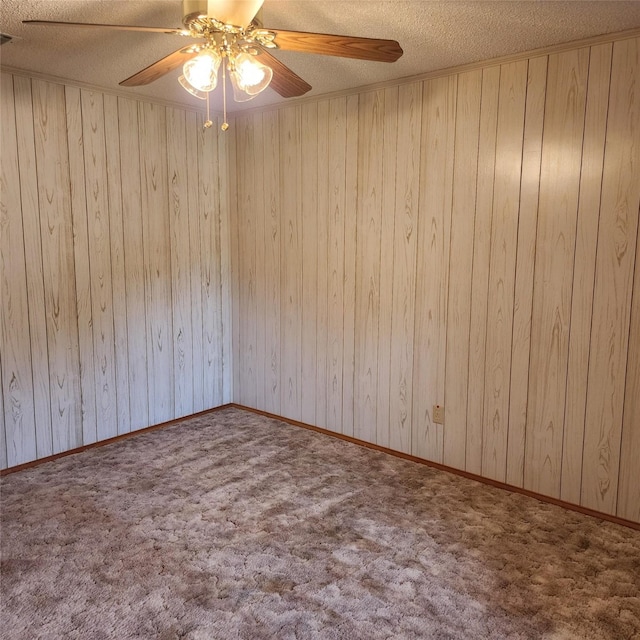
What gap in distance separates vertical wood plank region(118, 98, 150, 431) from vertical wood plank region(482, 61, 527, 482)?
233 cm

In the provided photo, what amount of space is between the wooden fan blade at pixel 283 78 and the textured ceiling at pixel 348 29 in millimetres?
246

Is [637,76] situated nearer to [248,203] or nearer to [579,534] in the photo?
[579,534]

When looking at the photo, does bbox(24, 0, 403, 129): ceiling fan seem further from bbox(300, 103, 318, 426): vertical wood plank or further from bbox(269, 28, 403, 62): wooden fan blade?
bbox(300, 103, 318, 426): vertical wood plank

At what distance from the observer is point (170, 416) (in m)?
4.23

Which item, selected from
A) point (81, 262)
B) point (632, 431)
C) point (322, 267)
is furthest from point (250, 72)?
point (632, 431)

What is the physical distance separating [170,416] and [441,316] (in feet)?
7.12

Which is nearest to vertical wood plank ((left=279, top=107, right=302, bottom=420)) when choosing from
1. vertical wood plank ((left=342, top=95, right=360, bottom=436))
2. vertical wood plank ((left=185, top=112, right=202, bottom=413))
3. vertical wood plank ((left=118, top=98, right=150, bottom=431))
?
vertical wood plank ((left=342, top=95, right=360, bottom=436))

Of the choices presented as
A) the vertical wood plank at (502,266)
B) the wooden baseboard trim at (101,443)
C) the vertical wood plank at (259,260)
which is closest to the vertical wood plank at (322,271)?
the vertical wood plank at (259,260)

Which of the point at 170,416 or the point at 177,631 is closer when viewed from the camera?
the point at 177,631

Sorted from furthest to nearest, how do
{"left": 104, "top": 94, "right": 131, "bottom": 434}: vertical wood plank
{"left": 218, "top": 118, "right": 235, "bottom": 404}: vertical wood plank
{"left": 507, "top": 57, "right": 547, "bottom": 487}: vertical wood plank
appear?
{"left": 218, "top": 118, "right": 235, "bottom": 404}: vertical wood plank → {"left": 104, "top": 94, "right": 131, "bottom": 434}: vertical wood plank → {"left": 507, "top": 57, "right": 547, "bottom": 487}: vertical wood plank

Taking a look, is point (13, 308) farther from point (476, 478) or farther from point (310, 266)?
point (476, 478)

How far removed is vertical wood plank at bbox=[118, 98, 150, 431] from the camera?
3.77 m

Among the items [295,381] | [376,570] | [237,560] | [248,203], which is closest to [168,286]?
[248,203]

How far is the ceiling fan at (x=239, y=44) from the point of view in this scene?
190 cm
